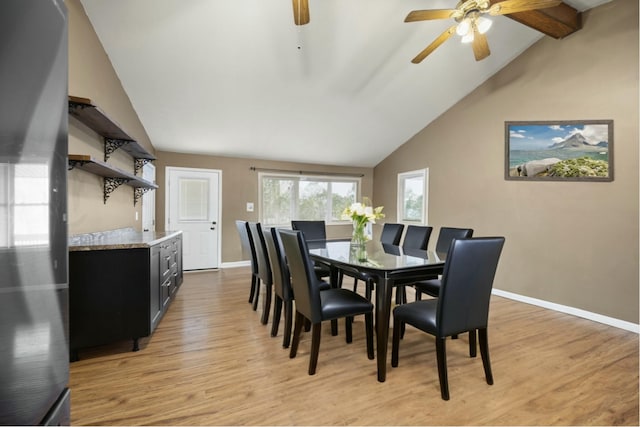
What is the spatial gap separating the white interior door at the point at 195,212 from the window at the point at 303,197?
91cm

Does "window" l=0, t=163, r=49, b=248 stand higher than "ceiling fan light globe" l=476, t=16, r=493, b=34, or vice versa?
"ceiling fan light globe" l=476, t=16, r=493, b=34

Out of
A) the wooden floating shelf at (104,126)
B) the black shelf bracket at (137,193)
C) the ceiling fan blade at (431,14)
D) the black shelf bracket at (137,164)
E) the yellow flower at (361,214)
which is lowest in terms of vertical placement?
the yellow flower at (361,214)

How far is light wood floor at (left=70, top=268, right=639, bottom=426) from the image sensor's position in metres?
1.66

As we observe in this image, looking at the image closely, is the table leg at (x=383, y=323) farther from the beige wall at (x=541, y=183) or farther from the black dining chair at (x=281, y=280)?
the beige wall at (x=541, y=183)

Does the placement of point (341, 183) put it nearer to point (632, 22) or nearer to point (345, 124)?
point (345, 124)

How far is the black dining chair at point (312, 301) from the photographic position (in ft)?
6.64

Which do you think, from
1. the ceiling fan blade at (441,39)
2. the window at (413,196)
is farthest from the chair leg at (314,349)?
the window at (413,196)

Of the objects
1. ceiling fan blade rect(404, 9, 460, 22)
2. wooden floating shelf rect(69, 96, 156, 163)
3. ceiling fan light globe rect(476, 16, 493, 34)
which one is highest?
ceiling fan blade rect(404, 9, 460, 22)

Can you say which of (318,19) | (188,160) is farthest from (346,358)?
(188,160)

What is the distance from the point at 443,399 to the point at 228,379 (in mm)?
1369

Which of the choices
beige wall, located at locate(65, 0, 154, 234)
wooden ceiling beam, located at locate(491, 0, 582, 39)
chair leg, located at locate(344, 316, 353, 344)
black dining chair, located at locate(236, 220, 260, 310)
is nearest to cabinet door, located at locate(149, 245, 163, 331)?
beige wall, located at locate(65, 0, 154, 234)

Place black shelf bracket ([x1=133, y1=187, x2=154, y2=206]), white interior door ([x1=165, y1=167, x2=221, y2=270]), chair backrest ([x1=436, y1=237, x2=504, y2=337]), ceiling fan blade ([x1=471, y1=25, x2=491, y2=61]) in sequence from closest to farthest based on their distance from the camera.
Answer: chair backrest ([x1=436, y1=237, x2=504, y2=337]), ceiling fan blade ([x1=471, y1=25, x2=491, y2=61]), black shelf bracket ([x1=133, y1=187, x2=154, y2=206]), white interior door ([x1=165, y1=167, x2=221, y2=270])

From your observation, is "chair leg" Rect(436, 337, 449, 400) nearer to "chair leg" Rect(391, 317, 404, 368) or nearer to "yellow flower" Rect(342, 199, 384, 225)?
"chair leg" Rect(391, 317, 404, 368)

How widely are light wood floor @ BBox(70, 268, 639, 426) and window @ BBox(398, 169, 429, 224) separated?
2.75 m
